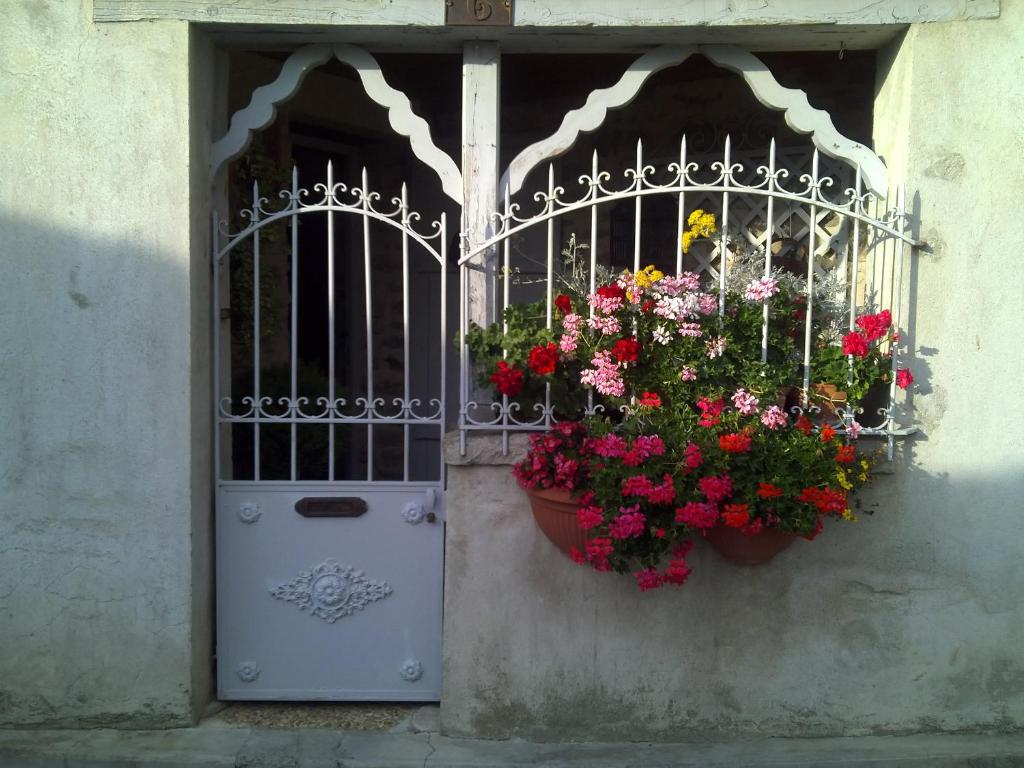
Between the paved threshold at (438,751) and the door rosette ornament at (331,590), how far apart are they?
1.63 feet

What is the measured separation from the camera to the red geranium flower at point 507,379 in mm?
3230

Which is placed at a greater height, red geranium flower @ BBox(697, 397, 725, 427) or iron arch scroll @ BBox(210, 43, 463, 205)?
iron arch scroll @ BBox(210, 43, 463, 205)

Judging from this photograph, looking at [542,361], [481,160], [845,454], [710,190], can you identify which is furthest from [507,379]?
[845,454]

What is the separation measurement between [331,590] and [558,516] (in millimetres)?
1128

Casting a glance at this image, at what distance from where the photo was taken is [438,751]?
3.44 m

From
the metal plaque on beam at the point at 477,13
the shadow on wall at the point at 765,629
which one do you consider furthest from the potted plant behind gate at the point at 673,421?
the metal plaque on beam at the point at 477,13

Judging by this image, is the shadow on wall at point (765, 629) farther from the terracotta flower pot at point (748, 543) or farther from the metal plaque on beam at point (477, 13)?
the metal plaque on beam at point (477, 13)

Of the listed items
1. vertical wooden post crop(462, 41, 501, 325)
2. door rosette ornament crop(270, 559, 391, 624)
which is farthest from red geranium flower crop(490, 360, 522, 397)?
door rosette ornament crop(270, 559, 391, 624)

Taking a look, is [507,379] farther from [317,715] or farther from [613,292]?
[317,715]

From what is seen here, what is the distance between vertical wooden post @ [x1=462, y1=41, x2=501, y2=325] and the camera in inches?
139

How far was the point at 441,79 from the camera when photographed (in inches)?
219

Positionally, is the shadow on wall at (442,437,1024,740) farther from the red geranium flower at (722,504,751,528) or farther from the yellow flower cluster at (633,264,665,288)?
the yellow flower cluster at (633,264,665,288)

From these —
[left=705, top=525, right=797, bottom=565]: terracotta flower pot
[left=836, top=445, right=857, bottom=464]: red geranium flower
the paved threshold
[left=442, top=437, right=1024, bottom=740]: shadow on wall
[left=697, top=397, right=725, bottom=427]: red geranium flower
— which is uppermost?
[left=697, top=397, right=725, bottom=427]: red geranium flower

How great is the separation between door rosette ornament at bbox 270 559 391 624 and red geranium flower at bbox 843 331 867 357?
2.09m
